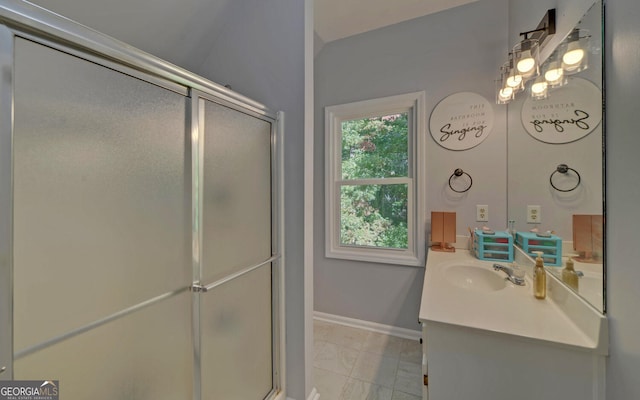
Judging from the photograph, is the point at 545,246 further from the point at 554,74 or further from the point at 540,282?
the point at 554,74

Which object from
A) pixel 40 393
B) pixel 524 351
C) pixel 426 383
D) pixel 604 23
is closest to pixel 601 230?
pixel 524 351

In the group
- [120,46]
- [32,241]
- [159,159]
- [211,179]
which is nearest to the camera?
[32,241]

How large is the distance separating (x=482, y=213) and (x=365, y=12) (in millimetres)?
1949

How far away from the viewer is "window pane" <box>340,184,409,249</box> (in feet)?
7.47

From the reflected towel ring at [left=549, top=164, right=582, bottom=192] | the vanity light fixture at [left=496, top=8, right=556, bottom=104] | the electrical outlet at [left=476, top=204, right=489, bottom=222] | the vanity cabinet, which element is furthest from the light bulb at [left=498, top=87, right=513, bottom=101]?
the vanity cabinet

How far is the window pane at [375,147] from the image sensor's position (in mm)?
2273

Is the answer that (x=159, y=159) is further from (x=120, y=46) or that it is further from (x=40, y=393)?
(x=40, y=393)

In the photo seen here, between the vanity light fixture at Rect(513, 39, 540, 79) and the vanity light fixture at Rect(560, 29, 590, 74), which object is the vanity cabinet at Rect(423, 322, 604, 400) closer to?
the vanity light fixture at Rect(560, 29, 590, 74)

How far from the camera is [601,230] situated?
2.84 ft

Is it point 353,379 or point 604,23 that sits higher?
point 604,23

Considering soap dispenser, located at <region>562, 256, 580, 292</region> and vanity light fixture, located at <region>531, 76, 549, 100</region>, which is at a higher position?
vanity light fixture, located at <region>531, 76, 549, 100</region>

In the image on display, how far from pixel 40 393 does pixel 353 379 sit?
5.38 ft

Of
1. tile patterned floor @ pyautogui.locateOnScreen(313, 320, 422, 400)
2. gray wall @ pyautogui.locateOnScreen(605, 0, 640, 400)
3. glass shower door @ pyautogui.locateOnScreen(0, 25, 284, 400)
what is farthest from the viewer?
tile patterned floor @ pyautogui.locateOnScreen(313, 320, 422, 400)

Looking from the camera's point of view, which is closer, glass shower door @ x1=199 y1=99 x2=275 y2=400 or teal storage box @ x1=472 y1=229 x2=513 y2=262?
glass shower door @ x1=199 y1=99 x2=275 y2=400
